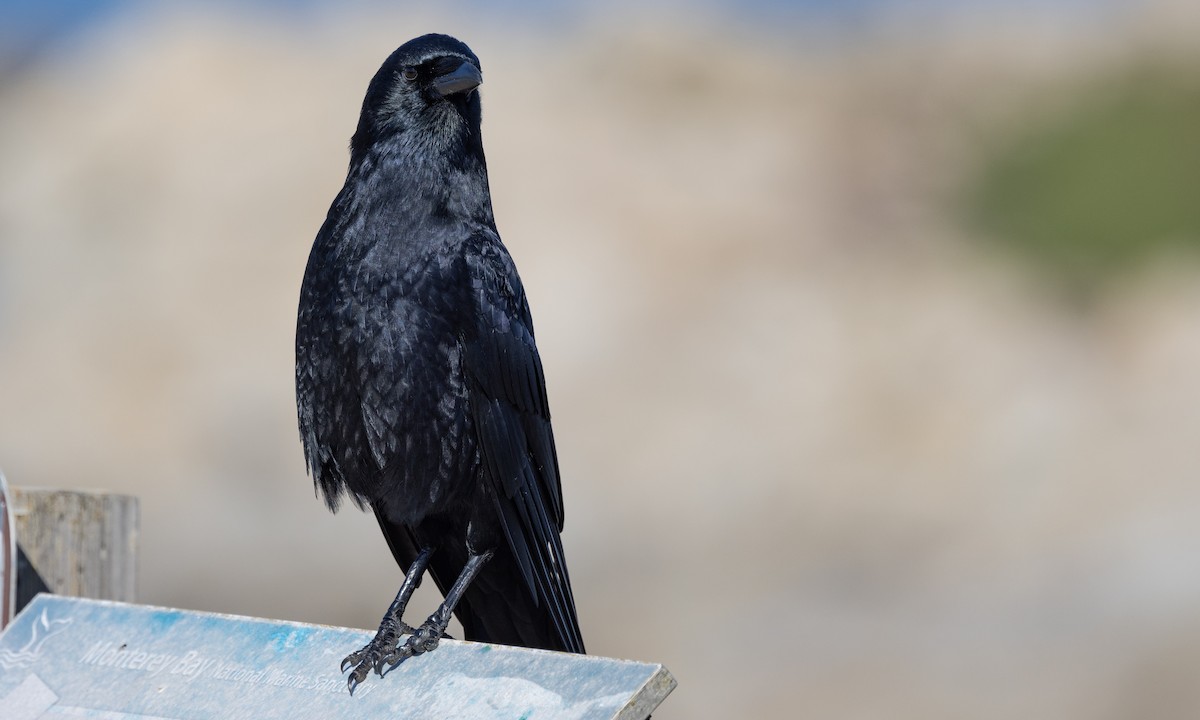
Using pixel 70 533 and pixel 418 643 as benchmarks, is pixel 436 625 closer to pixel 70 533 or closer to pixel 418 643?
pixel 418 643

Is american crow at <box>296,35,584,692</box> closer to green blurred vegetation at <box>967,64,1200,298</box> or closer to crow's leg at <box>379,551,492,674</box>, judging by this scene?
crow's leg at <box>379,551,492,674</box>

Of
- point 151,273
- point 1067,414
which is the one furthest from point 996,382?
point 151,273

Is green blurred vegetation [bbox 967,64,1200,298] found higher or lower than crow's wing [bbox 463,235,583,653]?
higher

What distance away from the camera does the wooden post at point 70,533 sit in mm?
4371

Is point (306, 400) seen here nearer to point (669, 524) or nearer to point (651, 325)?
point (669, 524)

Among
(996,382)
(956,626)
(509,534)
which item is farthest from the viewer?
(996,382)

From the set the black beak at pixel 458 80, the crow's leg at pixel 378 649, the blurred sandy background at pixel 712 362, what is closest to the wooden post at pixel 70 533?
the crow's leg at pixel 378 649

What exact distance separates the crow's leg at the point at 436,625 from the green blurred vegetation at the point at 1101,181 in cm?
1843

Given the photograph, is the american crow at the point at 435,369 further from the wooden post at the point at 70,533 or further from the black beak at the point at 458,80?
the wooden post at the point at 70,533

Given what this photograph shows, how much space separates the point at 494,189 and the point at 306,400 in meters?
15.4

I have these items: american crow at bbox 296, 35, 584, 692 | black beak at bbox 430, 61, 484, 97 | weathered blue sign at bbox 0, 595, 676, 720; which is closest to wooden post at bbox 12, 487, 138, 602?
weathered blue sign at bbox 0, 595, 676, 720

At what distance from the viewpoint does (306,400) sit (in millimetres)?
4066

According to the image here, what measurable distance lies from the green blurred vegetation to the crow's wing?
718 inches

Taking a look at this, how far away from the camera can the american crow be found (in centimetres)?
390
